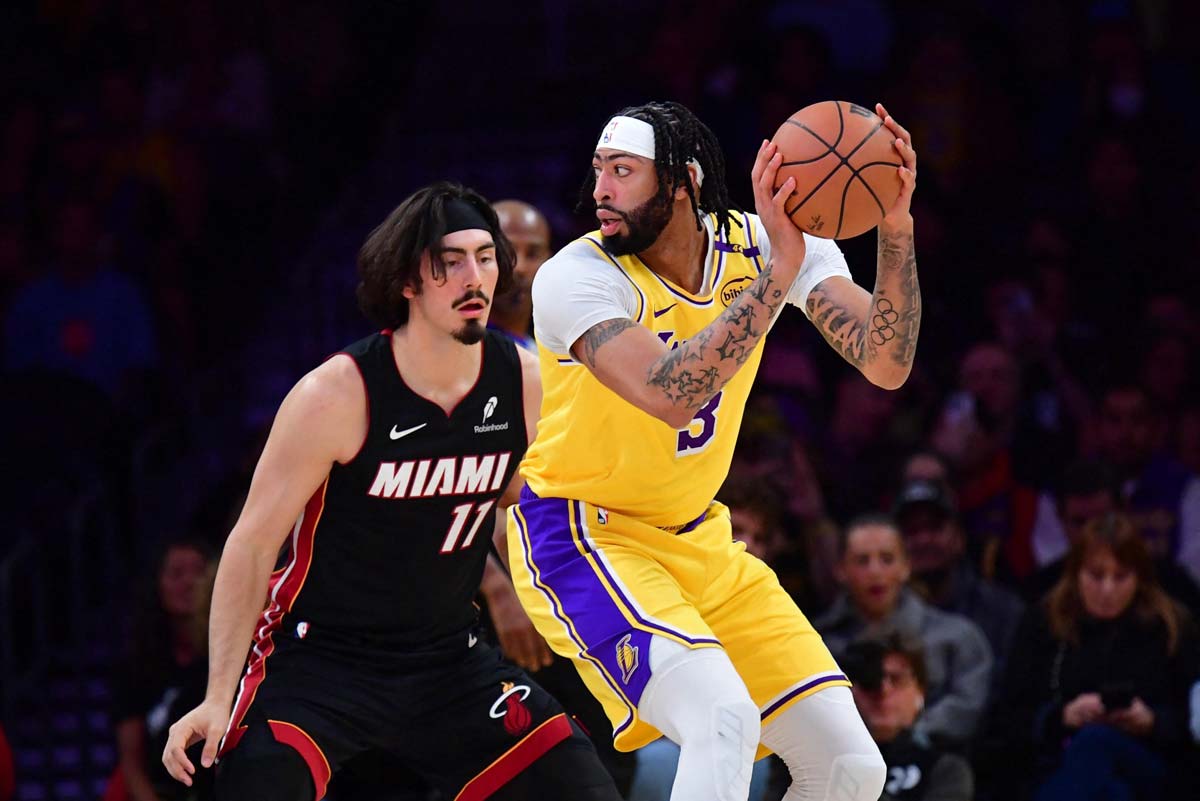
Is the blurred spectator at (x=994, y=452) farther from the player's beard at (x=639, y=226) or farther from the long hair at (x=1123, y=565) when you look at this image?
the player's beard at (x=639, y=226)

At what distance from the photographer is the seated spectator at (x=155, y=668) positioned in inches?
291

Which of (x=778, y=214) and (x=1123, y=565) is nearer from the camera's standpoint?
(x=778, y=214)

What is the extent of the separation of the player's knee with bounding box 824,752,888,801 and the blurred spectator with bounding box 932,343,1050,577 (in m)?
3.51

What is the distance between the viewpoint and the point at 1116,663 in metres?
6.97

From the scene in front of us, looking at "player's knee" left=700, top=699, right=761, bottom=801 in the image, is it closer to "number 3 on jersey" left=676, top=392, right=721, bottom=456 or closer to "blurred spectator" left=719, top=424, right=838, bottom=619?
"number 3 on jersey" left=676, top=392, right=721, bottom=456

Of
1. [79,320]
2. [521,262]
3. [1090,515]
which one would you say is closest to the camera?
[521,262]

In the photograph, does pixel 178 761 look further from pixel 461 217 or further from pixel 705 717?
pixel 461 217

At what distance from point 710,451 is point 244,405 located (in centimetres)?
588

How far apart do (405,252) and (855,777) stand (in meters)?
1.85

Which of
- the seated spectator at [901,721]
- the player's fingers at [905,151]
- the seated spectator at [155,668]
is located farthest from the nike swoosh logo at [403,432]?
the seated spectator at [155,668]

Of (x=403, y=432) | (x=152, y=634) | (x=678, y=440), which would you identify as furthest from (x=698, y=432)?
(x=152, y=634)

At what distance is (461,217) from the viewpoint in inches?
201

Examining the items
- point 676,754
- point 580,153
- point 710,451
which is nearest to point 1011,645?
point 676,754

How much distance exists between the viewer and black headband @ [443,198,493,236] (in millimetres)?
5078
